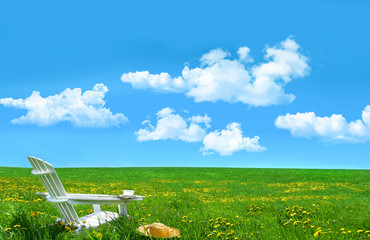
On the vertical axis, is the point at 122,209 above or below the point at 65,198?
below

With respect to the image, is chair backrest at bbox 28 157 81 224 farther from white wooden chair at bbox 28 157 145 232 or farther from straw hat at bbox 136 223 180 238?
straw hat at bbox 136 223 180 238

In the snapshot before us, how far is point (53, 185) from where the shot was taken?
642cm

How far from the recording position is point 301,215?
822 cm

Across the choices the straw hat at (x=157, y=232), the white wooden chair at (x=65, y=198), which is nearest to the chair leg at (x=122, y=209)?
the white wooden chair at (x=65, y=198)

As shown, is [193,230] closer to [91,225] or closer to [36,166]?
[91,225]

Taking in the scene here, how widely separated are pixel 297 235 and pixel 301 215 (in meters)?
2.11

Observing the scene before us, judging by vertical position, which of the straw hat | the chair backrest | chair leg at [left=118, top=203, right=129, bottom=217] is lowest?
the straw hat

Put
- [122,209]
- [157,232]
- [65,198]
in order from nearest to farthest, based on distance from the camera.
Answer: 1. [157,232]
2. [65,198]
3. [122,209]

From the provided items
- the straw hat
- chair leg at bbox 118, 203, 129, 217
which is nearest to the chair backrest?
chair leg at bbox 118, 203, 129, 217

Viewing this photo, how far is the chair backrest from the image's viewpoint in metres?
6.29

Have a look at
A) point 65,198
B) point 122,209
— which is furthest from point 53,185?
point 122,209

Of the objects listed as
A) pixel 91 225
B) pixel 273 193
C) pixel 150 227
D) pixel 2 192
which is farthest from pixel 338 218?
pixel 2 192

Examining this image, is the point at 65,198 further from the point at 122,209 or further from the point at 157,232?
the point at 157,232

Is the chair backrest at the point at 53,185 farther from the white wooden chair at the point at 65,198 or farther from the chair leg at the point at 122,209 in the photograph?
the chair leg at the point at 122,209
